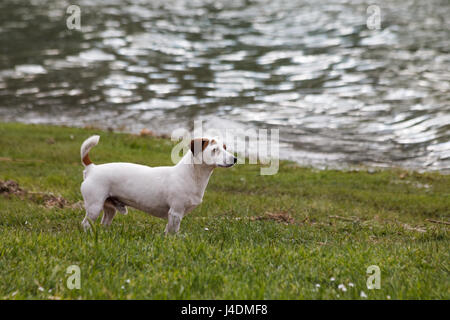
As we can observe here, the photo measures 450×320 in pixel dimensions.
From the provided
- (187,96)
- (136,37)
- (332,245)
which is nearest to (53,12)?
(136,37)

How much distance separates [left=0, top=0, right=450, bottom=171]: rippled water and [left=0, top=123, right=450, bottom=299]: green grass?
749 cm

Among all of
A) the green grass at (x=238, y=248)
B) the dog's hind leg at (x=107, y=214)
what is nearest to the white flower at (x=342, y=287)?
the green grass at (x=238, y=248)

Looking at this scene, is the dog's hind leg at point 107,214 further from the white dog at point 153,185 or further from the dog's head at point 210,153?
the dog's head at point 210,153

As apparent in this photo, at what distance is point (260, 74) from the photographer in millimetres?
33344

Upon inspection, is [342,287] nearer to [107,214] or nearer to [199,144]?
[199,144]

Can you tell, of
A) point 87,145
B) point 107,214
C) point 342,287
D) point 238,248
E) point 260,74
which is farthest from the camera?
point 260,74

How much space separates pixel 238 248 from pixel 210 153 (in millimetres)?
1263

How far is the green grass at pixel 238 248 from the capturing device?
5.38m

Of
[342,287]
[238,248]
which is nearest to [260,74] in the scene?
[238,248]

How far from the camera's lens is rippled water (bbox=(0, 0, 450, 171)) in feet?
74.5

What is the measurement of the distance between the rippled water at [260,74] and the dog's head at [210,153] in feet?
40.7

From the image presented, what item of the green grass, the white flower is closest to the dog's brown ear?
the green grass

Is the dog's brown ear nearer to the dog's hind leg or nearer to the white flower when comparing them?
the dog's hind leg
